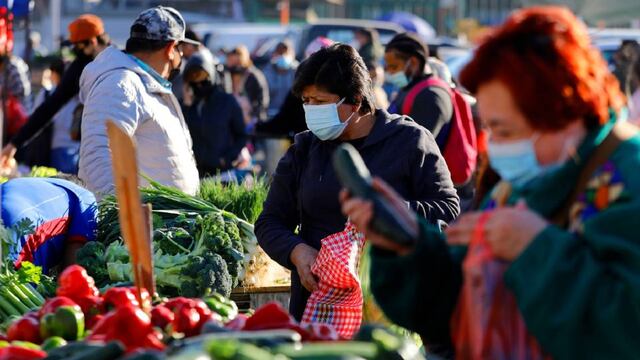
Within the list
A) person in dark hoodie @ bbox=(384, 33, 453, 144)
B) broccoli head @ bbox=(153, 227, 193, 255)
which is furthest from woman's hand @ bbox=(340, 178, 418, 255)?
person in dark hoodie @ bbox=(384, 33, 453, 144)

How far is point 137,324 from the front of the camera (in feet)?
10.1

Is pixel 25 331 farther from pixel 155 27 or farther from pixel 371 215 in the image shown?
pixel 155 27

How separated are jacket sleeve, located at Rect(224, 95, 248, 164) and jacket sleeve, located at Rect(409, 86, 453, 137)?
267 centimetres

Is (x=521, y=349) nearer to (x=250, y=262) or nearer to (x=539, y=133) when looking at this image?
(x=539, y=133)

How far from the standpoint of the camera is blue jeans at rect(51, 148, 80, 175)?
10.3m

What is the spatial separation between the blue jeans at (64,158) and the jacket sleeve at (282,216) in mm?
5471

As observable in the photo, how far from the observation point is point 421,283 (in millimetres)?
2865

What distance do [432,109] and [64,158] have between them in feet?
13.2

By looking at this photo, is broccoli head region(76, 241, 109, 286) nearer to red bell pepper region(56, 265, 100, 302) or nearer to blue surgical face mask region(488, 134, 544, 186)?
red bell pepper region(56, 265, 100, 302)

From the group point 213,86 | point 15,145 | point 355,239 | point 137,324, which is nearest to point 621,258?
point 137,324

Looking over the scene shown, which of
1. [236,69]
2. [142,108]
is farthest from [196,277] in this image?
[236,69]

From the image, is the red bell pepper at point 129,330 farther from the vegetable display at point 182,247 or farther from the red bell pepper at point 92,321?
the vegetable display at point 182,247

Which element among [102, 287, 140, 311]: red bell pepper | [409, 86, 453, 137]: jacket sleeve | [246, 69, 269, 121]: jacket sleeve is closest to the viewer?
[102, 287, 140, 311]: red bell pepper

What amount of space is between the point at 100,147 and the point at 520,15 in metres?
3.34
